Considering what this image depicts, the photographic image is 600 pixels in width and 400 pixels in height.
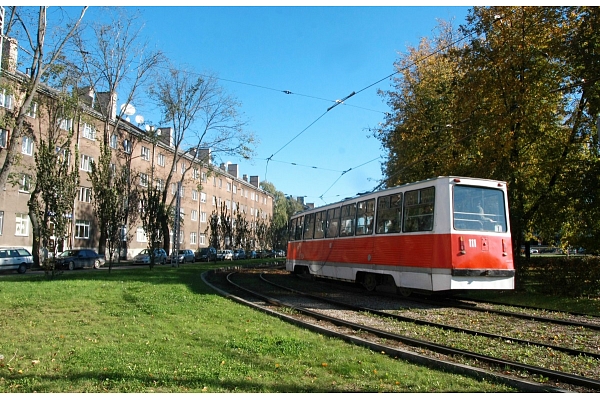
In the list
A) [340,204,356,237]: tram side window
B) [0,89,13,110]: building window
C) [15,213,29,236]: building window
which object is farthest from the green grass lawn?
[15,213,29,236]: building window

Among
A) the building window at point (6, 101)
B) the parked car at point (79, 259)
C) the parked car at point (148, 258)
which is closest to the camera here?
the building window at point (6, 101)

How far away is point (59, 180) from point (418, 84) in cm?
1948

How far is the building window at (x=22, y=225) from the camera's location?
A: 34.2 metres

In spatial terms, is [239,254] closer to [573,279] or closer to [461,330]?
[573,279]

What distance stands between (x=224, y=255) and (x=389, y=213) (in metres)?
44.4

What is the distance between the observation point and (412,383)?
557 cm

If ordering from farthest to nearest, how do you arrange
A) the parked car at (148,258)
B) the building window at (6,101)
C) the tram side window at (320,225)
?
the parked car at (148,258), the building window at (6,101), the tram side window at (320,225)

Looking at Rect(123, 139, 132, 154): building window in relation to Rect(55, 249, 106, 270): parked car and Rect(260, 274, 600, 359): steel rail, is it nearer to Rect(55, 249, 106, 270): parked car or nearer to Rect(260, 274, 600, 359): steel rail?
Rect(55, 249, 106, 270): parked car

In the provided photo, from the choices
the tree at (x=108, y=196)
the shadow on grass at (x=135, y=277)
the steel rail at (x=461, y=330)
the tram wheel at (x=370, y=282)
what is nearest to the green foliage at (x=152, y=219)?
the shadow on grass at (x=135, y=277)

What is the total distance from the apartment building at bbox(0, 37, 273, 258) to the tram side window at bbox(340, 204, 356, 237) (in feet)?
38.2

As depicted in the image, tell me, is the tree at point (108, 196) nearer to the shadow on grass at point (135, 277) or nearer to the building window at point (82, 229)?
the shadow on grass at point (135, 277)

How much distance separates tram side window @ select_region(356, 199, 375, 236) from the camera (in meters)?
15.3

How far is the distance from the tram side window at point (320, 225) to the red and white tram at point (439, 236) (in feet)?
12.9

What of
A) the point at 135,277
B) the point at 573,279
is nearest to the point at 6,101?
the point at 135,277
